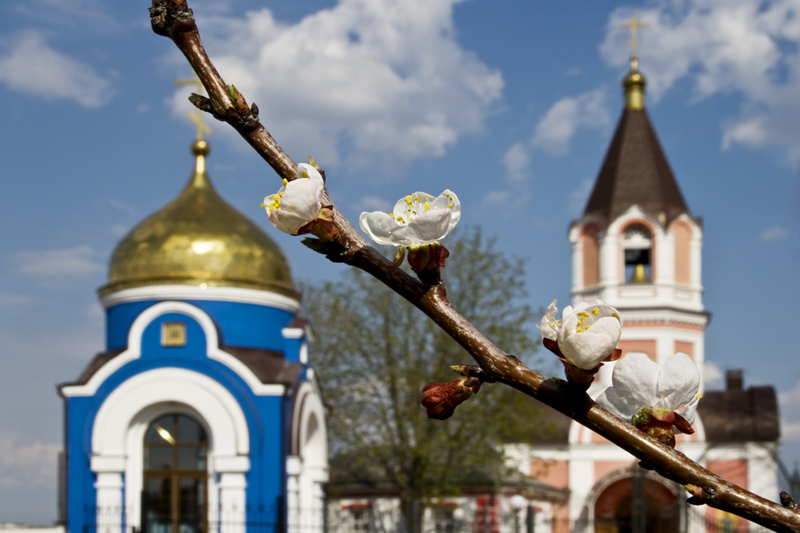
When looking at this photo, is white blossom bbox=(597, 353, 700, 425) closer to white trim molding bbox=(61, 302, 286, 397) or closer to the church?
the church

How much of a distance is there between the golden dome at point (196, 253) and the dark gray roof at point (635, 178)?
11200 millimetres

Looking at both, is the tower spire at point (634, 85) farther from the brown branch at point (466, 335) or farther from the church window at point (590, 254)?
the brown branch at point (466, 335)

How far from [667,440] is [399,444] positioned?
58.5 ft

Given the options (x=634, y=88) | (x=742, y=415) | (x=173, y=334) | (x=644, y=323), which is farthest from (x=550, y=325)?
(x=634, y=88)

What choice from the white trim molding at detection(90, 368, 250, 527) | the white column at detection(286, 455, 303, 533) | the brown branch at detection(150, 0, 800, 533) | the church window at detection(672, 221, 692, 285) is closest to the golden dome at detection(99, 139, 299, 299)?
the white trim molding at detection(90, 368, 250, 527)

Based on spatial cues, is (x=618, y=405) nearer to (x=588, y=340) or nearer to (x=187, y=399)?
(x=588, y=340)

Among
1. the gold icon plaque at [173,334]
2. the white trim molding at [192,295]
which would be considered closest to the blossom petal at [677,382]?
the gold icon plaque at [173,334]

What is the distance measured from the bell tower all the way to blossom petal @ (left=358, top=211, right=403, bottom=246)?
21.6 meters

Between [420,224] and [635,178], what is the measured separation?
23786 mm

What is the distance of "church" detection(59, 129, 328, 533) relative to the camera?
13742 mm

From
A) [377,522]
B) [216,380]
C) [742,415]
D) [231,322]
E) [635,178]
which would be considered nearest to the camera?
[216,380]

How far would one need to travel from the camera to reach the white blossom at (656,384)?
1.25 m

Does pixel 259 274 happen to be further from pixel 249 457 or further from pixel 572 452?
pixel 572 452

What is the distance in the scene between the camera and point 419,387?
60.6ft
